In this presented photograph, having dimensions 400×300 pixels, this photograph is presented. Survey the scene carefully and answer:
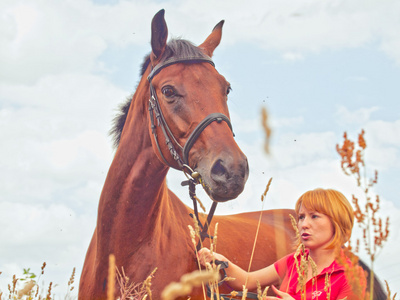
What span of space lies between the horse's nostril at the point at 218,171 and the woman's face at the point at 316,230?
2.35 feet

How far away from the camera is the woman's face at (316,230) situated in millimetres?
2949

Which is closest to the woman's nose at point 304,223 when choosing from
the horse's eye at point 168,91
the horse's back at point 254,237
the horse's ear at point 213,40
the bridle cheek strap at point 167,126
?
the bridle cheek strap at point 167,126

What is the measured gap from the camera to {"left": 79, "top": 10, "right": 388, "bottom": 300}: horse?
3.28 metres

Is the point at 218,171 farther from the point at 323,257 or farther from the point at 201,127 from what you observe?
the point at 323,257

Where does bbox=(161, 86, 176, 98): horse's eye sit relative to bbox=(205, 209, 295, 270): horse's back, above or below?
above

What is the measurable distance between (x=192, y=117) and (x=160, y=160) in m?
0.50

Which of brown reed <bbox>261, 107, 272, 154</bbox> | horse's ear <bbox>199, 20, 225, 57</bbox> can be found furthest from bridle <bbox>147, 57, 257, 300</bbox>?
brown reed <bbox>261, 107, 272, 154</bbox>

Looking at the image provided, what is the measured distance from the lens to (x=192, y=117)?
11.1 feet

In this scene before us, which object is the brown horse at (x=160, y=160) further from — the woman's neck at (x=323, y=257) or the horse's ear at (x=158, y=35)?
the woman's neck at (x=323, y=257)

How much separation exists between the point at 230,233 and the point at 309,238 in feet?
6.66

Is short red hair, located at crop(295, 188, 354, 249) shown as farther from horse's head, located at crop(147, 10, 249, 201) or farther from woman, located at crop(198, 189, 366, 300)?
horse's head, located at crop(147, 10, 249, 201)

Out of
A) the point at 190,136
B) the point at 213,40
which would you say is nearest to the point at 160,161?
the point at 190,136

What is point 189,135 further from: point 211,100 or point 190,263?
point 190,263

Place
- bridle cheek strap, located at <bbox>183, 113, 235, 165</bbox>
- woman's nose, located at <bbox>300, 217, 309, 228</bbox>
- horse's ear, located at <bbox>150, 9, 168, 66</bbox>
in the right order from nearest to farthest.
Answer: woman's nose, located at <bbox>300, 217, 309, 228</bbox>, bridle cheek strap, located at <bbox>183, 113, 235, 165</bbox>, horse's ear, located at <bbox>150, 9, 168, 66</bbox>
